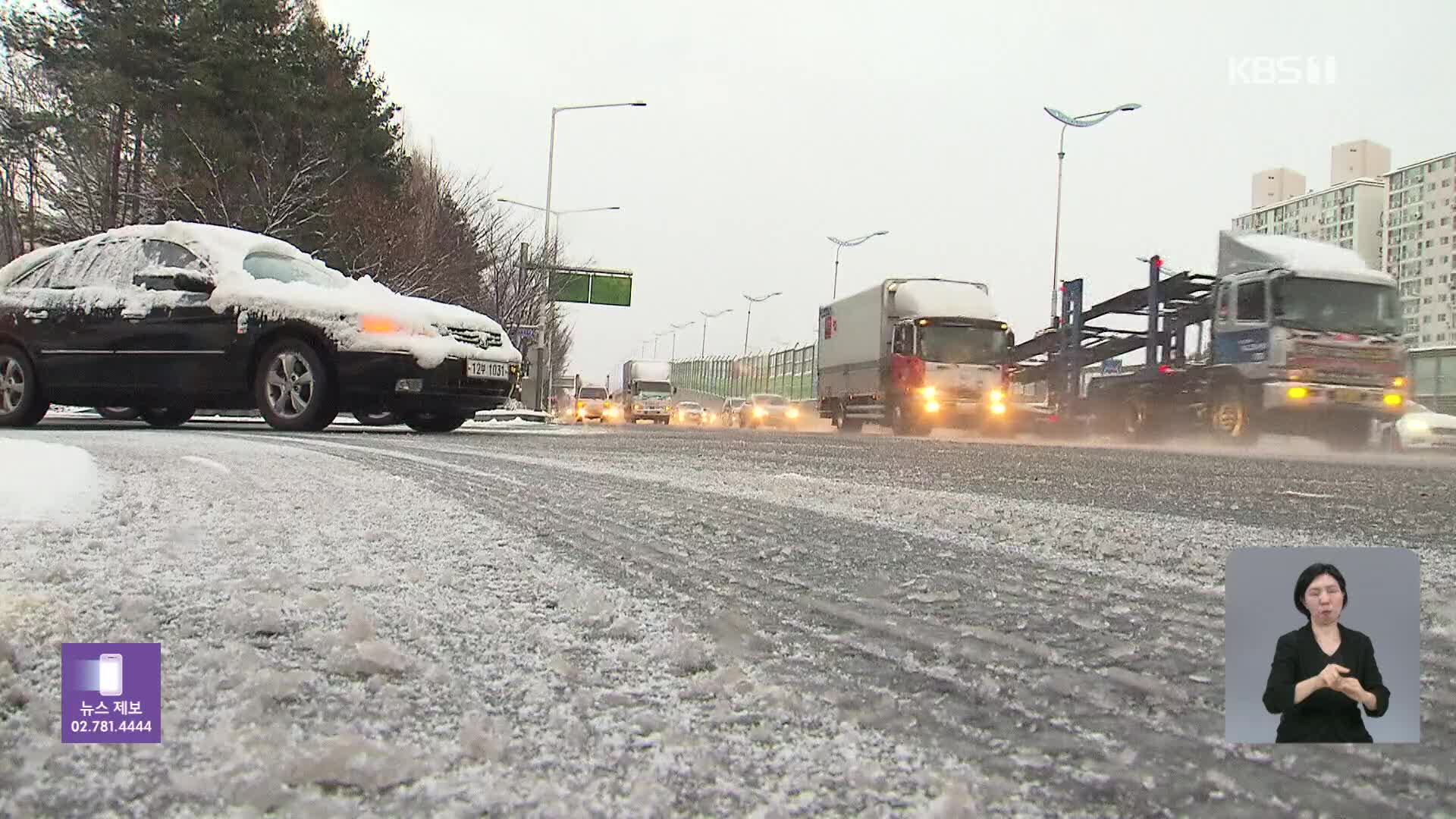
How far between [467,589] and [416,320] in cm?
642

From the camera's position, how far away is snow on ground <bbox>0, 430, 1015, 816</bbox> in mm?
692

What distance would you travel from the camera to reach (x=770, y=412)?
36.0 m

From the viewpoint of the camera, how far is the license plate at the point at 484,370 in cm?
768

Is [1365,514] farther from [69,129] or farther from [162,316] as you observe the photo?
[69,129]

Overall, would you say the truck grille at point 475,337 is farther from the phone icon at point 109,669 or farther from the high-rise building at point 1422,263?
the high-rise building at point 1422,263

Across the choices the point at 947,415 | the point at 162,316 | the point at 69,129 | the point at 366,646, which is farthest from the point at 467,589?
the point at 69,129

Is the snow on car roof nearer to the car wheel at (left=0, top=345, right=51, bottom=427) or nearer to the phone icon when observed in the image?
the car wheel at (left=0, top=345, right=51, bottom=427)

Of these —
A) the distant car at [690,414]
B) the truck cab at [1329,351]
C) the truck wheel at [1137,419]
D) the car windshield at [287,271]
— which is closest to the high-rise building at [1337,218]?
the truck cab at [1329,351]

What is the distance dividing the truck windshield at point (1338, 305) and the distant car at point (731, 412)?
93.2 ft

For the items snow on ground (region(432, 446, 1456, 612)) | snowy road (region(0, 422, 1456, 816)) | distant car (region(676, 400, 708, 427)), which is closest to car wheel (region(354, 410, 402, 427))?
snow on ground (region(432, 446, 1456, 612))

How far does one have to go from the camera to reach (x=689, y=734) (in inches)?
32.4

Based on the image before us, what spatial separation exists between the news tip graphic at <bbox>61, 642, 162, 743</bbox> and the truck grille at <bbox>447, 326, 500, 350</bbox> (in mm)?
7104

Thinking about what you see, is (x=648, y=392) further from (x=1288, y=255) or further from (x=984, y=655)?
(x=984, y=655)

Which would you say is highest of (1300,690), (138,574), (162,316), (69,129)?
(69,129)
